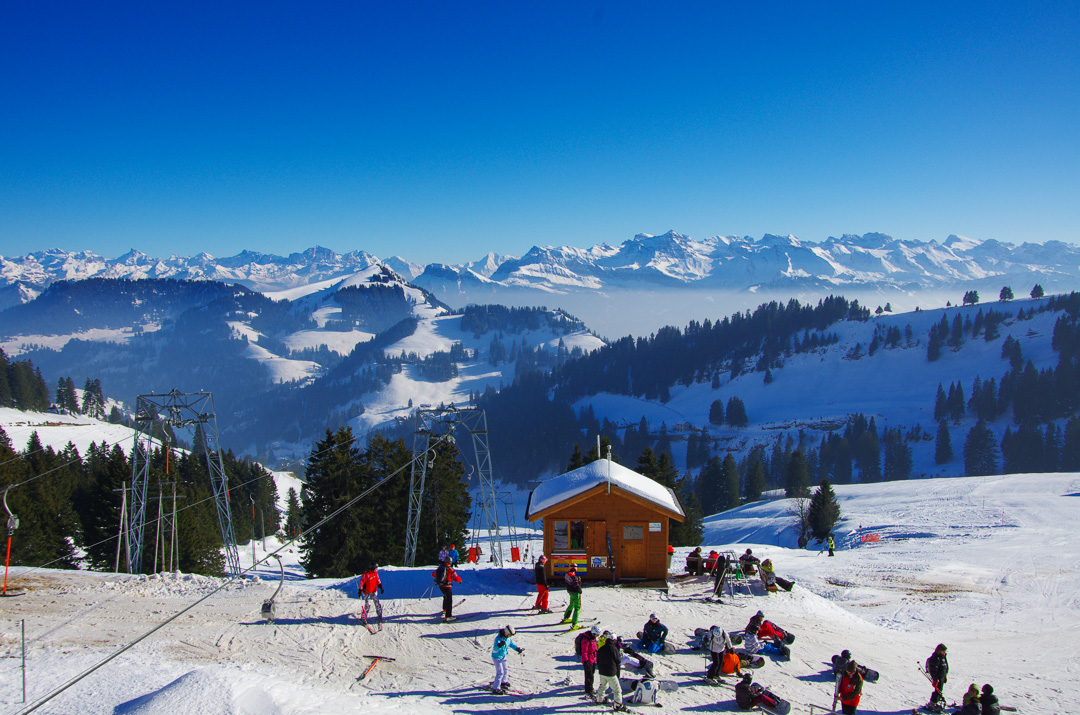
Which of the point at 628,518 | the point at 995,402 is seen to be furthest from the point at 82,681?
the point at 995,402

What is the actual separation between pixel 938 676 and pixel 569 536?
38.3 ft

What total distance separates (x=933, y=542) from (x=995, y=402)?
162m

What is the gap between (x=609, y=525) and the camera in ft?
72.2

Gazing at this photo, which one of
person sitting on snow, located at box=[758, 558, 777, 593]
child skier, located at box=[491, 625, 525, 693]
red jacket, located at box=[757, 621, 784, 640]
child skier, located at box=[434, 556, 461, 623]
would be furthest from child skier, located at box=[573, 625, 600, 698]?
person sitting on snow, located at box=[758, 558, 777, 593]

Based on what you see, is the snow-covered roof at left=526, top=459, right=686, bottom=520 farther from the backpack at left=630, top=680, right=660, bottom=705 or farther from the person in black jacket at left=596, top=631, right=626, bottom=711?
the person in black jacket at left=596, top=631, right=626, bottom=711

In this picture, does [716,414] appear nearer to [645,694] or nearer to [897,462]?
[897,462]

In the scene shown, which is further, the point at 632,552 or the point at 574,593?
the point at 632,552

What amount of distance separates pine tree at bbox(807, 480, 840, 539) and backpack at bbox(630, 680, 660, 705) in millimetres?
45815

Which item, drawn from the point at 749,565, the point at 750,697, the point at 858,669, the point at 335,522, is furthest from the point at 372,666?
the point at 335,522

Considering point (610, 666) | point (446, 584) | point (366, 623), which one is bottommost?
point (366, 623)

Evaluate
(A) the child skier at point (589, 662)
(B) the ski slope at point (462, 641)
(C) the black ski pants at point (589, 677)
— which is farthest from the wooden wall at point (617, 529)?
(C) the black ski pants at point (589, 677)

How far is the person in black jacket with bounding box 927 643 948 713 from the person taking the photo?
44.1ft

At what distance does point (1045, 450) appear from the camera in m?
133

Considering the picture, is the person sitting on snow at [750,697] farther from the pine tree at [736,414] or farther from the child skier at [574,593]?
the pine tree at [736,414]
